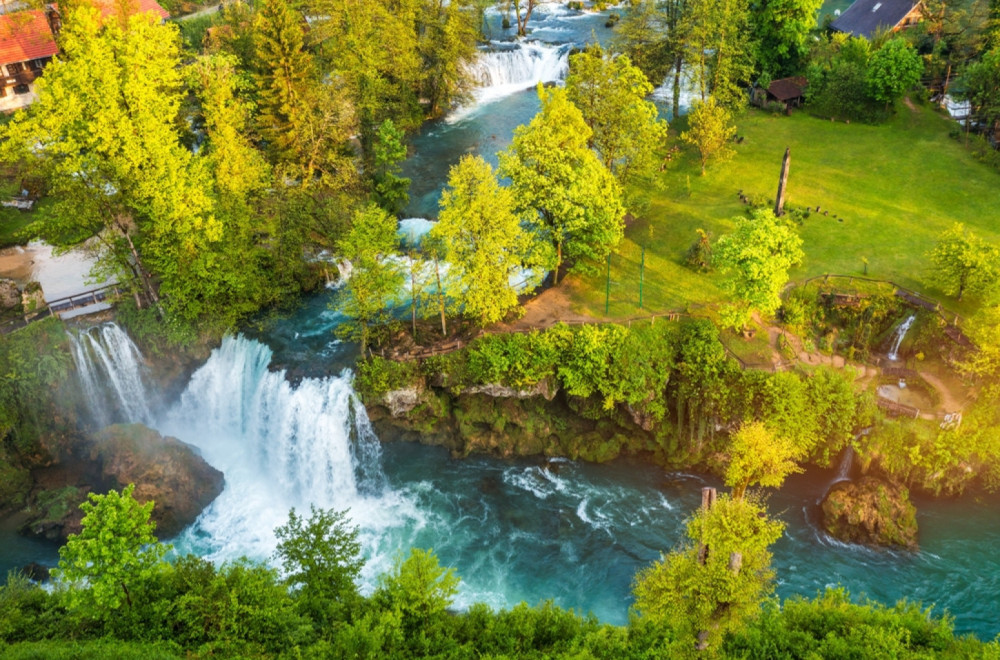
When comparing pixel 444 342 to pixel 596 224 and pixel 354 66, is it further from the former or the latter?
pixel 354 66

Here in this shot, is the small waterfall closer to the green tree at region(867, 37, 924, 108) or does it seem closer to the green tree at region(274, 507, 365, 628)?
the green tree at region(867, 37, 924, 108)

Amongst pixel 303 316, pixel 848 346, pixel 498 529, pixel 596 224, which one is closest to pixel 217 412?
pixel 303 316

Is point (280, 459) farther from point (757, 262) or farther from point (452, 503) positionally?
point (757, 262)

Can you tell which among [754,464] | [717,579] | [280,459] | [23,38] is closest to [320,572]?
[280,459]

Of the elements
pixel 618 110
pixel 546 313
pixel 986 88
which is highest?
pixel 618 110

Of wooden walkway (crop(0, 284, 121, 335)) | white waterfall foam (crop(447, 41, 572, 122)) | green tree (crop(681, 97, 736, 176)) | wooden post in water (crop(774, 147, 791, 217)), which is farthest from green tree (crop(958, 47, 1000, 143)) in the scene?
wooden walkway (crop(0, 284, 121, 335))

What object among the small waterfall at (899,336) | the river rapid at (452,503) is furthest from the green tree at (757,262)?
the river rapid at (452,503)
